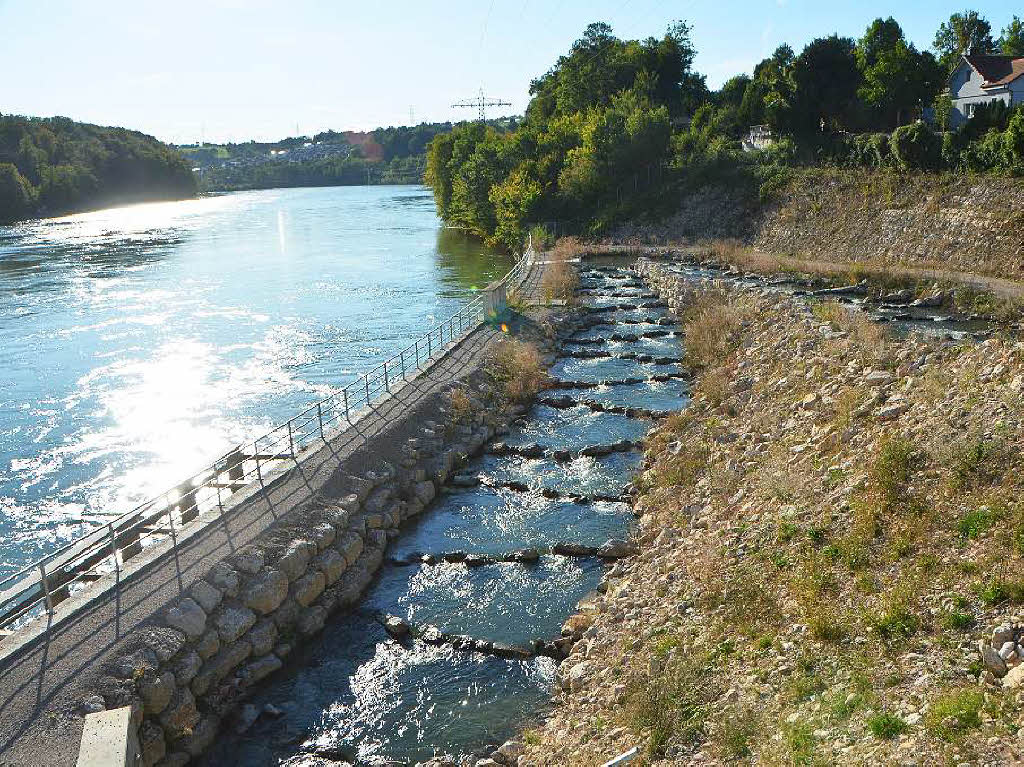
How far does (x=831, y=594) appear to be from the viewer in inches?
432

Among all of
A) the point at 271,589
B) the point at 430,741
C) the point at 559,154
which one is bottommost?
the point at 430,741

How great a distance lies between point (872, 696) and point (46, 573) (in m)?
10.6

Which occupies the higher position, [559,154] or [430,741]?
[559,154]

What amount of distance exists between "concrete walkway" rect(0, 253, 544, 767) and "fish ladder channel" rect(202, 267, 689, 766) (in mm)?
1821

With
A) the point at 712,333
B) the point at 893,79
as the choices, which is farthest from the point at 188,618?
the point at 893,79

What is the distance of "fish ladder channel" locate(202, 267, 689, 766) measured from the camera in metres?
11.5

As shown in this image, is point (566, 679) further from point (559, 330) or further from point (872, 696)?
point (559, 330)

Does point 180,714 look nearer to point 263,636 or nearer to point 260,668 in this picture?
point 260,668

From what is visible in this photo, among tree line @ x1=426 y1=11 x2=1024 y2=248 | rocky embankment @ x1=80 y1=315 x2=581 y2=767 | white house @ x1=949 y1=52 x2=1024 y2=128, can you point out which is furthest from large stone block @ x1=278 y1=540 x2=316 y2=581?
white house @ x1=949 y1=52 x2=1024 y2=128

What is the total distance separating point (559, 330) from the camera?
32.0 m

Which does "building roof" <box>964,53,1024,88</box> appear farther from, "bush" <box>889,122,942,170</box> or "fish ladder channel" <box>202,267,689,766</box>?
"fish ladder channel" <box>202,267,689,766</box>

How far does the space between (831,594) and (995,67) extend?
171 ft

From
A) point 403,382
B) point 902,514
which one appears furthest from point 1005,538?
point 403,382

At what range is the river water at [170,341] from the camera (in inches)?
827
